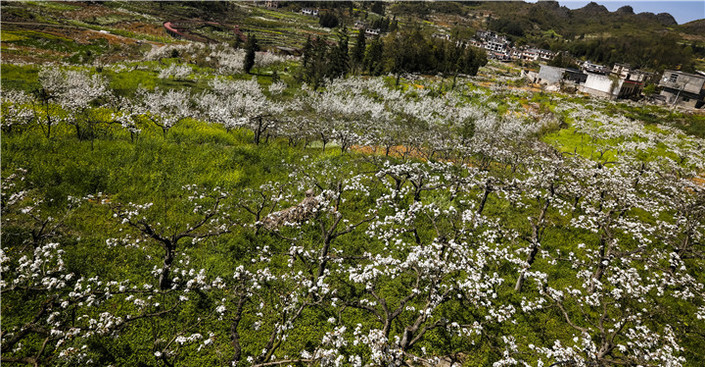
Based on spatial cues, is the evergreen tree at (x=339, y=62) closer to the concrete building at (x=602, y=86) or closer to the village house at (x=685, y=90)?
the concrete building at (x=602, y=86)

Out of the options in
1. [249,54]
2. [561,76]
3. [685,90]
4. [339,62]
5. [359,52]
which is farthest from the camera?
[561,76]

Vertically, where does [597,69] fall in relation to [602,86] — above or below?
above

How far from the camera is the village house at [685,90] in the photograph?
74750 mm

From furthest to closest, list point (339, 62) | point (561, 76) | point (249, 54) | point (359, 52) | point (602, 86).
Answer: point (561, 76) → point (359, 52) → point (602, 86) → point (339, 62) → point (249, 54)

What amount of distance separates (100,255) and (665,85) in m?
122

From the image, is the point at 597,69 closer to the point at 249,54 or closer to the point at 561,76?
the point at 561,76

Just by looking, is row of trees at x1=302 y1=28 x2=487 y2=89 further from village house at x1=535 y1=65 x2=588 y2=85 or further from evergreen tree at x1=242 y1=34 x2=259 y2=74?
village house at x1=535 y1=65 x2=588 y2=85

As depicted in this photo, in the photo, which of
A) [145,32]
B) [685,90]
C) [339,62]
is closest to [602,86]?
[685,90]

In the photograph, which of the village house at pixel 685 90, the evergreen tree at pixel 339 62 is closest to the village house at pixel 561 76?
the village house at pixel 685 90

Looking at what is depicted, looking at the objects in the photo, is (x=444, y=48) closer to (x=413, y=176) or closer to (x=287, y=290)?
(x=413, y=176)

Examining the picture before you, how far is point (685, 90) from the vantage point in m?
77.1

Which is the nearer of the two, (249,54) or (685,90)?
(249,54)

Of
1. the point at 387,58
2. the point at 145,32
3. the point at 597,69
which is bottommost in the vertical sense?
the point at 145,32

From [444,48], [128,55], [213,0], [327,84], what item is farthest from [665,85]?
[213,0]
